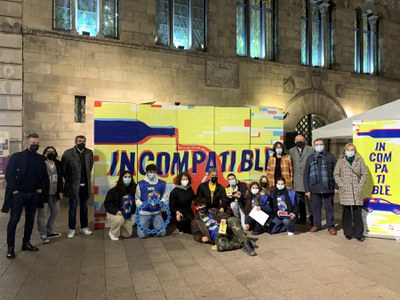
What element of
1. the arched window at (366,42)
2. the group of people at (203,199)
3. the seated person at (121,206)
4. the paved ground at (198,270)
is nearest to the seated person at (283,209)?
the group of people at (203,199)

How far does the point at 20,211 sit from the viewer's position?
220 inches

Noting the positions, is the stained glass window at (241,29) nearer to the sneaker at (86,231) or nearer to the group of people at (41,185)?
the group of people at (41,185)

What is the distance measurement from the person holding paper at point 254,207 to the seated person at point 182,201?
1179 mm

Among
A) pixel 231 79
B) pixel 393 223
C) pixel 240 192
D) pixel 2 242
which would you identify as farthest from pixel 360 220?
pixel 231 79

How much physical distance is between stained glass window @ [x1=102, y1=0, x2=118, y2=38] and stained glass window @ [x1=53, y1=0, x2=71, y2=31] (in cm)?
107

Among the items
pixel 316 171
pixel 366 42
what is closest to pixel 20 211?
pixel 316 171

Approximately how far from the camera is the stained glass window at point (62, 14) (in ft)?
34.5

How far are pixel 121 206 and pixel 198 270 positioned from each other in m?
2.48

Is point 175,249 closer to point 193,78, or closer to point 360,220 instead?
point 360,220

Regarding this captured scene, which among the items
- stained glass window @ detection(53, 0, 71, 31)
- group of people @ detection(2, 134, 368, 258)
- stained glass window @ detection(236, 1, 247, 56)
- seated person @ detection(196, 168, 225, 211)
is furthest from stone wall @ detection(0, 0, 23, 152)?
stained glass window @ detection(236, 1, 247, 56)

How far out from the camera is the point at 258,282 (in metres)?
4.42

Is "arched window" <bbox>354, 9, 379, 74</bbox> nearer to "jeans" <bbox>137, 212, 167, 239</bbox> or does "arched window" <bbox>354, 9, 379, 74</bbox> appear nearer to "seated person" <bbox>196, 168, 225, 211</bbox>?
"seated person" <bbox>196, 168, 225, 211</bbox>

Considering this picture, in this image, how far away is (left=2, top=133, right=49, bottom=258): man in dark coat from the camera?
5484mm

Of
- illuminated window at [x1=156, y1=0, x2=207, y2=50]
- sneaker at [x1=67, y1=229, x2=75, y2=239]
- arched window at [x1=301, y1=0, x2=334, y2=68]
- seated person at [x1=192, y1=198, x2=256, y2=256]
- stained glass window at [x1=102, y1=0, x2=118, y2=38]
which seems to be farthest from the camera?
arched window at [x1=301, y1=0, x2=334, y2=68]
